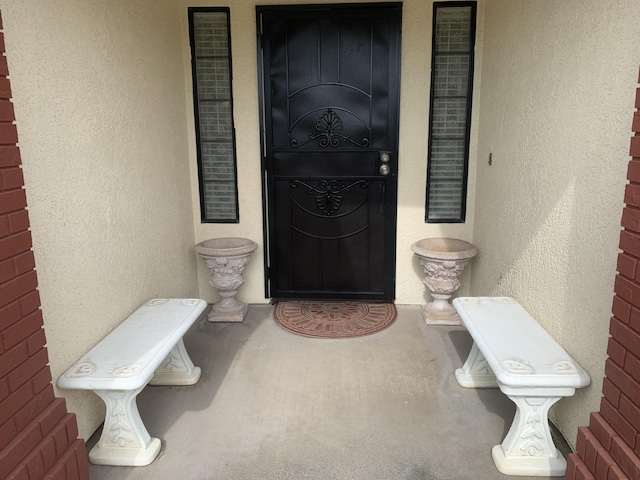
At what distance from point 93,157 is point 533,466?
2444mm

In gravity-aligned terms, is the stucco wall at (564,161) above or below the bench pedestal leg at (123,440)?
above

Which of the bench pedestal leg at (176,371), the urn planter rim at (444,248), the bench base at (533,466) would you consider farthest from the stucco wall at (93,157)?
the bench base at (533,466)

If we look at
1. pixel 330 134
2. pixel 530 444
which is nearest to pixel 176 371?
pixel 530 444

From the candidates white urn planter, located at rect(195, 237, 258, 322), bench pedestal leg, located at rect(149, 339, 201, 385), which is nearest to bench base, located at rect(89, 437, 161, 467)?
bench pedestal leg, located at rect(149, 339, 201, 385)

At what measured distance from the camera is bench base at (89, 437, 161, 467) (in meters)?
2.14

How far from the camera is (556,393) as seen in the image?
1.98 m

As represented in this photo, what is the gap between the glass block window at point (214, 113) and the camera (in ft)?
11.9

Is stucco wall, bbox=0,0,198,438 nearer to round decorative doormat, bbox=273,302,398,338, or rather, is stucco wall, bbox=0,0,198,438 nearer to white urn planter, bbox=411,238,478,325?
round decorative doormat, bbox=273,302,398,338

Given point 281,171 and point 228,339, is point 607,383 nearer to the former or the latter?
point 228,339

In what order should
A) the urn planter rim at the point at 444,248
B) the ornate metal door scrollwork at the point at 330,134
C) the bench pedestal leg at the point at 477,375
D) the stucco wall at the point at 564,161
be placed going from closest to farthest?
the stucco wall at the point at 564,161
the bench pedestal leg at the point at 477,375
the urn planter rim at the point at 444,248
the ornate metal door scrollwork at the point at 330,134

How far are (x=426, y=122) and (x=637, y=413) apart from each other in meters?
2.59

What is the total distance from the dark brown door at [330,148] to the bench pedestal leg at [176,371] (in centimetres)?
129

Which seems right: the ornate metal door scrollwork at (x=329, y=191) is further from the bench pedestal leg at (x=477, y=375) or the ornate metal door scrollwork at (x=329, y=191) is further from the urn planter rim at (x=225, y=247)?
the bench pedestal leg at (x=477, y=375)

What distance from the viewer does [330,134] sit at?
3.70m
